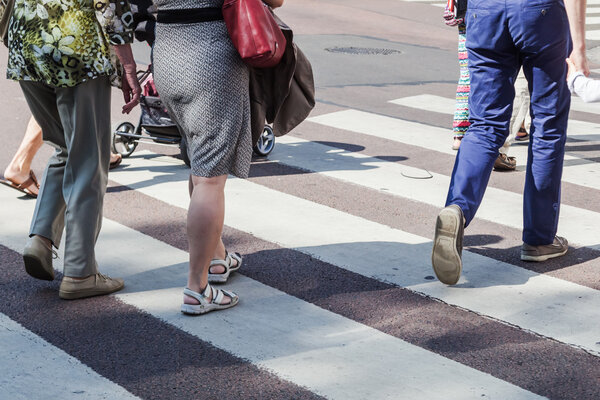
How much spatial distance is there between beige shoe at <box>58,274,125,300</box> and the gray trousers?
3 centimetres

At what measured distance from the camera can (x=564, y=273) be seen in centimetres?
503

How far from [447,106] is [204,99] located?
6.36 metres

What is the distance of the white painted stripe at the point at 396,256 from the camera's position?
14.5ft

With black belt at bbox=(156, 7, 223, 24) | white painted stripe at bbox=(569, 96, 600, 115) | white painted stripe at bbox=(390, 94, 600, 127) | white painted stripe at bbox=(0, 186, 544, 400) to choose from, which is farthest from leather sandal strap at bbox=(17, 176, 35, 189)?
white painted stripe at bbox=(569, 96, 600, 115)

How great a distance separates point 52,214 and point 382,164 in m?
3.40

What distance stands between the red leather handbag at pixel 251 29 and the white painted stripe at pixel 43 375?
4.77 ft

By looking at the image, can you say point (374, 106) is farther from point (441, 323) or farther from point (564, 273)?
point (441, 323)

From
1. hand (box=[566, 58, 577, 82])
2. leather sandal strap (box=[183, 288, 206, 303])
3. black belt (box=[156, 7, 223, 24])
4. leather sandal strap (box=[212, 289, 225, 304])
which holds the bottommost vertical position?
leather sandal strap (box=[212, 289, 225, 304])

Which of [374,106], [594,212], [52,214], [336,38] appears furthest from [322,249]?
[336,38]

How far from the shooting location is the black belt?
4016mm

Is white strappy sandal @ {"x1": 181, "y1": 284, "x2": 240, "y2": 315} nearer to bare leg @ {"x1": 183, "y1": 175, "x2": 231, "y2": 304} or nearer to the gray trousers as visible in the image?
bare leg @ {"x1": 183, "y1": 175, "x2": 231, "y2": 304}

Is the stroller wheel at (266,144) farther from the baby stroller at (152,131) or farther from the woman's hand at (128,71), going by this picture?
the woman's hand at (128,71)

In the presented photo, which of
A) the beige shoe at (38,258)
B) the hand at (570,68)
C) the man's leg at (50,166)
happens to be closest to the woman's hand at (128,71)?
the man's leg at (50,166)

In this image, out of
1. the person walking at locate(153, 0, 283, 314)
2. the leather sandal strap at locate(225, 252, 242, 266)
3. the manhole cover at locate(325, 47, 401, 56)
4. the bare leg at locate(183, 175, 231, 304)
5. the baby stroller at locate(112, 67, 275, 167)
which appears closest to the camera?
the person walking at locate(153, 0, 283, 314)
